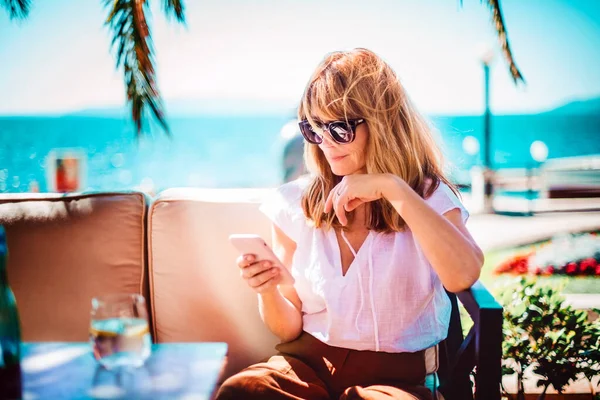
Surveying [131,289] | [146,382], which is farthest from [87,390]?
[131,289]

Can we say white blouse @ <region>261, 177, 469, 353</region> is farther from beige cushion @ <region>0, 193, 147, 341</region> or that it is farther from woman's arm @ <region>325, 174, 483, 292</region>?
beige cushion @ <region>0, 193, 147, 341</region>

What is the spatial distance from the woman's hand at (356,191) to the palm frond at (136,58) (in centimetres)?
148

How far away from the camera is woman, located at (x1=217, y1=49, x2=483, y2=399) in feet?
5.13

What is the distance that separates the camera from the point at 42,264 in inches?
88.8

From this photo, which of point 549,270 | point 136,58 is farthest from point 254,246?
point 549,270

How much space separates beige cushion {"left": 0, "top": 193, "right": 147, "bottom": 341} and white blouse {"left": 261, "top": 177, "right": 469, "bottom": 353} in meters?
0.96

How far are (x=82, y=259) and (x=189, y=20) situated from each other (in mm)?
1767

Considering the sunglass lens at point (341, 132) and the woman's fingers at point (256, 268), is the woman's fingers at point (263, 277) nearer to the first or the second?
the woman's fingers at point (256, 268)

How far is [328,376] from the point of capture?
1704mm

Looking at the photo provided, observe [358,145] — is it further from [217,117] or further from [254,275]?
[217,117]

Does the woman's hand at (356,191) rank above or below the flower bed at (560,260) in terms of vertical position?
above

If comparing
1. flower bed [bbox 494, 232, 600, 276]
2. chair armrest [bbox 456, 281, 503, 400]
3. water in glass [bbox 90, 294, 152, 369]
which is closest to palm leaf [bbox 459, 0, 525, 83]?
chair armrest [bbox 456, 281, 503, 400]

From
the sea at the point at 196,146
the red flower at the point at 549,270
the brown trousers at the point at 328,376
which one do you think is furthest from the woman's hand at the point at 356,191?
the sea at the point at 196,146

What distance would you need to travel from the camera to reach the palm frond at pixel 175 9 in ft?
10.0
